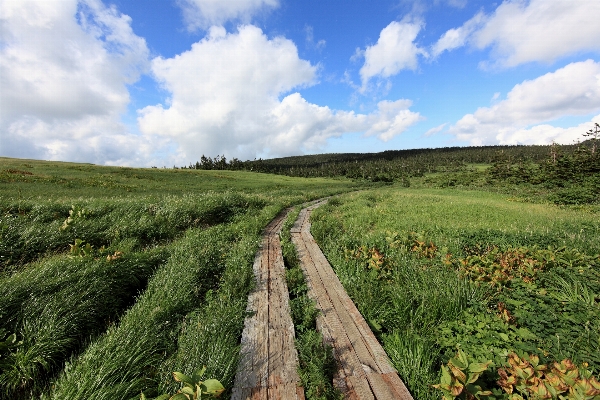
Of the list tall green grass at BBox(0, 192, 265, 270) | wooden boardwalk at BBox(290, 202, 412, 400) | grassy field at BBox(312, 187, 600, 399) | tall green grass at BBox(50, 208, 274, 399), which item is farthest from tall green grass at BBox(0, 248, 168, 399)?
A: grassy field at BBox(312, 187, 600, 399)

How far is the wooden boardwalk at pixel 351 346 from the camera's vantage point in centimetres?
309

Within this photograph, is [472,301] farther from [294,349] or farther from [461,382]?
[294,349]

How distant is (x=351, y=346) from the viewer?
3.81m

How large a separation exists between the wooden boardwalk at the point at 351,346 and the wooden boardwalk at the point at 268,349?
56 centimetres

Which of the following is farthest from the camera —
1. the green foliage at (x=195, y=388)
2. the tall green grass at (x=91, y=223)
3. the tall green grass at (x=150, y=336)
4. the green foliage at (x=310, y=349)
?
the tall green grass at (x=91, y=223)

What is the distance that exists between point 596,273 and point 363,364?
5.25 metres

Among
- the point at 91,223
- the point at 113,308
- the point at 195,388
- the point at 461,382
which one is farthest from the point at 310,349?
the point at 91,223

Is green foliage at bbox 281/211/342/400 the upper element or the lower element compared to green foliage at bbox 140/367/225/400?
lower

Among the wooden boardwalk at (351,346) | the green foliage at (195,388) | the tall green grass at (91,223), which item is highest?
the tall green grass at (91,223)

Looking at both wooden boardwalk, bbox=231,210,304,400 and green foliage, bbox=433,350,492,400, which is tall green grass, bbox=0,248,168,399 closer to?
wooden boardwalk, bbox=231,210,304,400

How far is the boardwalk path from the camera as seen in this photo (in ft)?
10.1

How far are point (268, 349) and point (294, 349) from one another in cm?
37

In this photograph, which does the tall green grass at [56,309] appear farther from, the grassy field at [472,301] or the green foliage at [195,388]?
the grassy field at [472,301]

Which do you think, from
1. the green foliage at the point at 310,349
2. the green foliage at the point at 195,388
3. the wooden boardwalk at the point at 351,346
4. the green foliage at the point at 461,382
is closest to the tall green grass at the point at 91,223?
the green foliage at the point at 310,349
